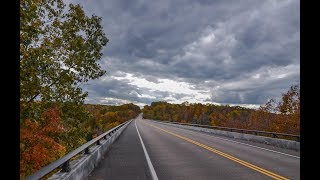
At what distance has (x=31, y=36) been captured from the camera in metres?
16.5

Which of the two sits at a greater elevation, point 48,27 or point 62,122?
point 48,27

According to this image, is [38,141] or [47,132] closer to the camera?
[38,141]

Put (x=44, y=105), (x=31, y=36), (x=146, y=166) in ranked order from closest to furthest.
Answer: (x=146, y=166), (x=31, y=36), (x=44, y=105)

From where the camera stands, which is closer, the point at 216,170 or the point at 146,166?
the point at 216,170
